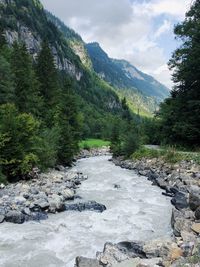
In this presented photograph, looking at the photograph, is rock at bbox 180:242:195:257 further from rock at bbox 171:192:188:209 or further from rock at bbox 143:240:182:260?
rock at bbox 171:192:188:209

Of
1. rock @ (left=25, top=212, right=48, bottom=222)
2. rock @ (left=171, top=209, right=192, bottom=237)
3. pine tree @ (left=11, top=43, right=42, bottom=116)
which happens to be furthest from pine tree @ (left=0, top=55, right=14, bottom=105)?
rock @ (left=171, top=209, right=192, bottom=237)

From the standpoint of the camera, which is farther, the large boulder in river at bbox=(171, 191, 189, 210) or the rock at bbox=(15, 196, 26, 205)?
the rock at bbox=(15, 196, 26, 205)

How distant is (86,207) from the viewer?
1812cm

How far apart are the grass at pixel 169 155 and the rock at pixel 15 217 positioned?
14.8 meters

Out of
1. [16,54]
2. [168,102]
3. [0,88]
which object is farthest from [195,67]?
[16,54]

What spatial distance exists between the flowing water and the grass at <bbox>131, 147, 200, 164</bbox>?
771 cm

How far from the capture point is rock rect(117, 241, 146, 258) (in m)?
10.7

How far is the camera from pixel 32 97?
4053 centimetres

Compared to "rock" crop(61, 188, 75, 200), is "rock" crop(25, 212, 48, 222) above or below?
below

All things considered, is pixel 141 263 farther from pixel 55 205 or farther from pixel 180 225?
pixel 55 205

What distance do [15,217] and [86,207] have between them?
163 inches

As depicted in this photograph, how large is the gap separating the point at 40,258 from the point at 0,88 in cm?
2446

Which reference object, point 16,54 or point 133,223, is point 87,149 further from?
point 133,223

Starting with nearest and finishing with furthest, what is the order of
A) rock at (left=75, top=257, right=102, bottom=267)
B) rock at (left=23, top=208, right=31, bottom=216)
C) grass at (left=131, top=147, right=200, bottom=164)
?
rock at (left=75, top=257, right=102, bottom=267)
rock at (left=23, top=208, right=31, bottom=216)
grass at (left=131, top=147, right=200, bottom=164)
